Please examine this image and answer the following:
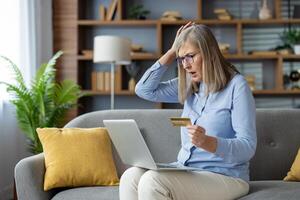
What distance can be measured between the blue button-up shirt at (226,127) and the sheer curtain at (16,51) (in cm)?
234

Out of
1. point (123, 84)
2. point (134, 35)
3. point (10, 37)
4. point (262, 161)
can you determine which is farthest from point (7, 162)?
point (262, 161)

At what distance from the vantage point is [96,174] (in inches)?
103

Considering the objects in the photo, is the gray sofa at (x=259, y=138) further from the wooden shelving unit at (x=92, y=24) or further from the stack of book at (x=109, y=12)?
the stack of book at (x=109, y=12)

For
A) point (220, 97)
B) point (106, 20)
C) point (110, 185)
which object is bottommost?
point (110, 185)

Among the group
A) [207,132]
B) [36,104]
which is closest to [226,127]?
[207,132]

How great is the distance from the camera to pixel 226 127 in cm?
213

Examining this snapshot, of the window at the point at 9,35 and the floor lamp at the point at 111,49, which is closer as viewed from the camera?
the window at the point at 9,35

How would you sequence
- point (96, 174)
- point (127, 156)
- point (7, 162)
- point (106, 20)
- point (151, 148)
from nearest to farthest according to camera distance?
point (127, 156)
point (96, 174)
point (151, 148)
point (7, 162)
point (106, 20)

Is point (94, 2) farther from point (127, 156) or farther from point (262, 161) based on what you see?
point (127, 156)

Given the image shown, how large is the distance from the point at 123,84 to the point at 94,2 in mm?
922

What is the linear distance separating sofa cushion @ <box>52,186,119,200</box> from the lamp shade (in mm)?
2129

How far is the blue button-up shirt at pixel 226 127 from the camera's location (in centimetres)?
198

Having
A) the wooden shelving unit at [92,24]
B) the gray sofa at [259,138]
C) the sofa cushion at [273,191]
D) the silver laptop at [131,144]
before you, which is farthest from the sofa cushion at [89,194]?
the wooden shelving unit at [92,24]

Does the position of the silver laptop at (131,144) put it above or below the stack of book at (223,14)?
below
